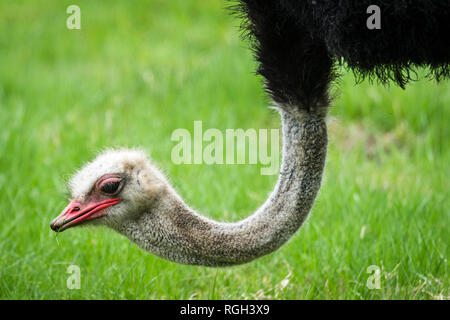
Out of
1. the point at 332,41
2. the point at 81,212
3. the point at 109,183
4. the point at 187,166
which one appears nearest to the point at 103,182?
the point at 109,183

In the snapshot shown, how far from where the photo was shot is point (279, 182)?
3.17m

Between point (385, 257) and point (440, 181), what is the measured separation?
1325 mm

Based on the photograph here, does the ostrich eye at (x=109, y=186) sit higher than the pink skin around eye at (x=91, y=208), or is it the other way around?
the ostrich eye at (x=109, y=186)

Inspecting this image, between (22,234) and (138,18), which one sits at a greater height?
(138,18)

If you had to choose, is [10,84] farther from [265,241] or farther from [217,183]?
[265,241]

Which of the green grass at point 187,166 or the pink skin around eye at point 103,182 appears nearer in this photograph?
the pink skin around eye at point 103,182

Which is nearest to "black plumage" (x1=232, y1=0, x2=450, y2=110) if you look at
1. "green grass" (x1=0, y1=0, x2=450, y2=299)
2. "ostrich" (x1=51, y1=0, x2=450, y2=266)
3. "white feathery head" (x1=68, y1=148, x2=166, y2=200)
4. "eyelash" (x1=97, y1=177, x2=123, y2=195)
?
"ostrich" (x1=51, y1=0, x2=450, y2=266)

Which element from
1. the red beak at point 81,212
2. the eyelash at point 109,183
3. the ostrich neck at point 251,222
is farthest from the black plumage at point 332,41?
the red beak at point 81,212

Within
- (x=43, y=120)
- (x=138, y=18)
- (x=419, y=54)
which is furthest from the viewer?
(x=138, y=18)

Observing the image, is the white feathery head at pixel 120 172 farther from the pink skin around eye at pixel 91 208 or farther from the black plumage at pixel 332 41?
the black plumage at pixel 332 41

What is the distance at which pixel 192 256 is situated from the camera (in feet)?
10.2

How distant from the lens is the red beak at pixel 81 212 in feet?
9.77

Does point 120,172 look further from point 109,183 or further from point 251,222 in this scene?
point 251,222

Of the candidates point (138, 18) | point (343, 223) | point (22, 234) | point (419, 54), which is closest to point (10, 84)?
point (138, 18)
